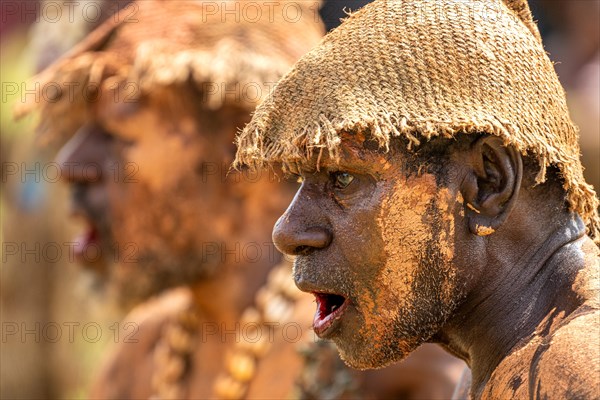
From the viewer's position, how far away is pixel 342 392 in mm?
3020

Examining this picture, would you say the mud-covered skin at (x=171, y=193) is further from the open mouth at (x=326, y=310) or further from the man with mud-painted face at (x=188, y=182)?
the open mouth at (x=326, y=310)

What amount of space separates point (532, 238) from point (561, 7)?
3.81m

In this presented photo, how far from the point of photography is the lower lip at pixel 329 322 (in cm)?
190

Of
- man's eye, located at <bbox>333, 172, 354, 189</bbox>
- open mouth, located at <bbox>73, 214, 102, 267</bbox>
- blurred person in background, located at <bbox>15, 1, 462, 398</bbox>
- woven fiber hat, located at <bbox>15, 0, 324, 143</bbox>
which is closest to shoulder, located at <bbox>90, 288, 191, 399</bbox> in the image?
blurred person in background, located at <bbox>15, 1, 462, 398</bbox>

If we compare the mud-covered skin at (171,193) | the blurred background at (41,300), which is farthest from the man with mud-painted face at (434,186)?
the blurred background at (41,300)

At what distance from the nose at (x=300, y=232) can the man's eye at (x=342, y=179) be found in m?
0.05

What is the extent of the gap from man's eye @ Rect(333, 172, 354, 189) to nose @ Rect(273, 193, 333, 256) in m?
0.05

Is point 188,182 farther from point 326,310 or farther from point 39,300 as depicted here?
point 39,300

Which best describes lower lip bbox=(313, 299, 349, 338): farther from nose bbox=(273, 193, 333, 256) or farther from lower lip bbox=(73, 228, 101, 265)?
lower lip bbox=(73, 228, 101, 265)

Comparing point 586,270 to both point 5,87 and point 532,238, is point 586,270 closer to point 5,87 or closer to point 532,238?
point 532,238

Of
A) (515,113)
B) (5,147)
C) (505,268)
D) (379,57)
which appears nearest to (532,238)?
(505,268)

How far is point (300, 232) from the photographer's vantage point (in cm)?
188

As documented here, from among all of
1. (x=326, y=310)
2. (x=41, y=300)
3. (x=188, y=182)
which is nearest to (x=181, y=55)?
(x=188, y=182)

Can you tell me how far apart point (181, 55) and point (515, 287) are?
1.91m
